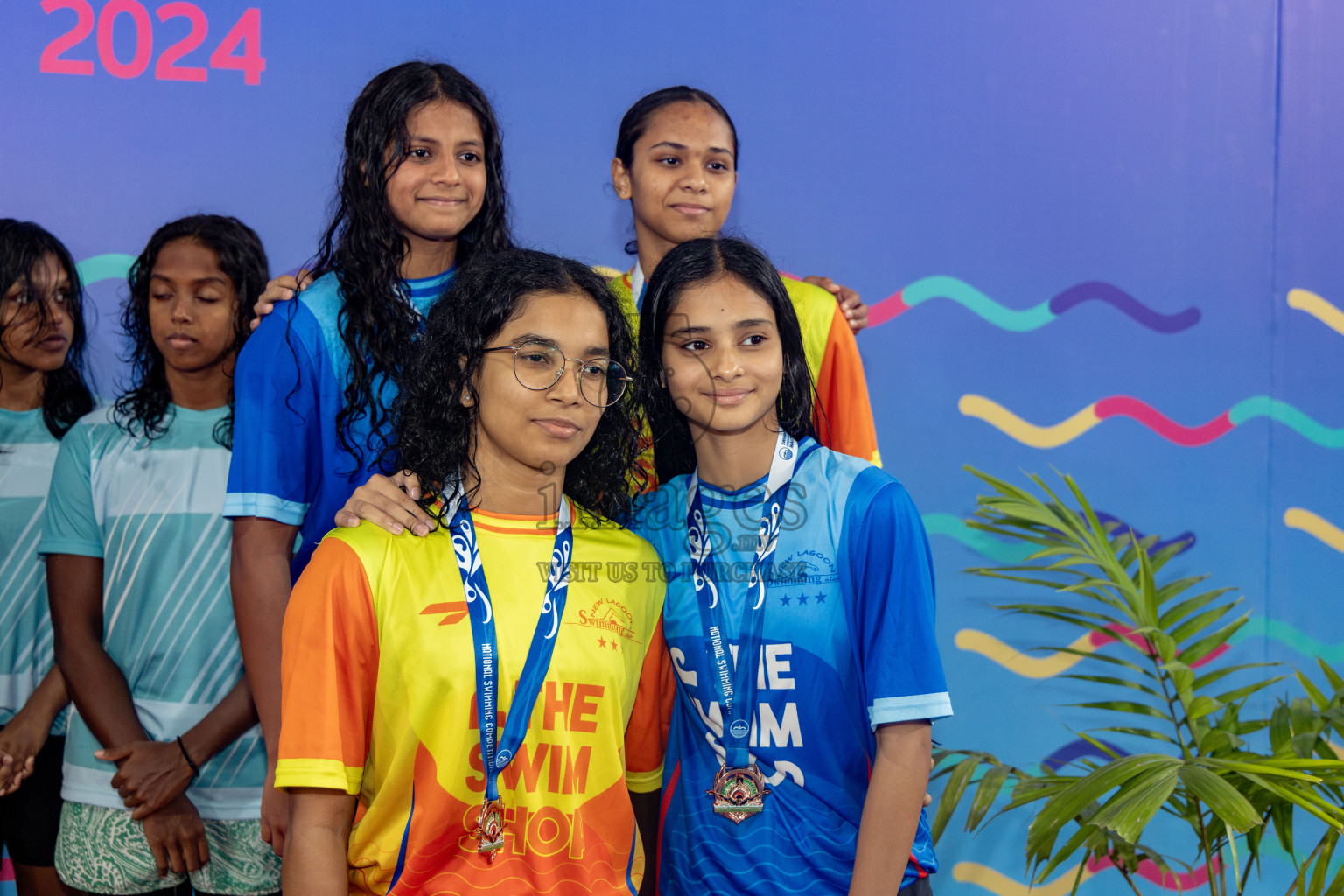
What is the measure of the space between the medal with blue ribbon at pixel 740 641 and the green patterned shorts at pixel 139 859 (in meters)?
1.24

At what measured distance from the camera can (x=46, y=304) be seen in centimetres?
271

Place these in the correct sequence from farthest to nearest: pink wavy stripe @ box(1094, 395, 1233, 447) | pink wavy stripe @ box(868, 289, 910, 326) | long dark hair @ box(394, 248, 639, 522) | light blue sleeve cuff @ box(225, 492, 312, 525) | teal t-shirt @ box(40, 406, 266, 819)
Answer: pink wavy stripe @ box(1094, 395, 1233, 447), pink wavy stripe @ box(868, 289, 910, 326), teal t-shirt @ box(40, 406, 266, 819), light blue sleeve cuff @ box(225, 492, 312, 525), long dark hair @ box(394, 248, 639, 522)

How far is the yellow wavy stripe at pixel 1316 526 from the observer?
344cm

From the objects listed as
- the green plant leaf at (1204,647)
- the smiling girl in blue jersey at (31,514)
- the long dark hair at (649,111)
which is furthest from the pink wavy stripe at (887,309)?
the smiling girl in blue jersey at (31,514)

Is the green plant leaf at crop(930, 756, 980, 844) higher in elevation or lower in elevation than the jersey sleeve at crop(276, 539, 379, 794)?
lower

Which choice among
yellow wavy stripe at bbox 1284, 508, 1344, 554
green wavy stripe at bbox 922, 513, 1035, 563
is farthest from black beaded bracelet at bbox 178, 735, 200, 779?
yellow wavy stripe at bbox 1284, 508, 1344, 554

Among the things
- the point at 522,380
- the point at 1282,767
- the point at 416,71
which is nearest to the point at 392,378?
the point at 522,380

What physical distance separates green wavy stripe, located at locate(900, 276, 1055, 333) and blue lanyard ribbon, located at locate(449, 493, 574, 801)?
199 centimetres

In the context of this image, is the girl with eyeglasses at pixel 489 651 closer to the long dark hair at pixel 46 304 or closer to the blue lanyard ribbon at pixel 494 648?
the blue lanyard ribbon at pixel 494 648

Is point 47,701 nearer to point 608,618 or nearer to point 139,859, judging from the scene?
point 139,859

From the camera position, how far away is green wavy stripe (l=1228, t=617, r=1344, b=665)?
3406 mm

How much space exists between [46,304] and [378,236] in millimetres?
1266

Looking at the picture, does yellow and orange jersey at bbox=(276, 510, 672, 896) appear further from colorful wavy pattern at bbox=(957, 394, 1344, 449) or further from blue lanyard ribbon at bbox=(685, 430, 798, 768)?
colorful wavy pattern at bbox=(957, 394, 1344, 449)

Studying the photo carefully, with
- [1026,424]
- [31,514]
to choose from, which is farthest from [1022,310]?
[31,514]
